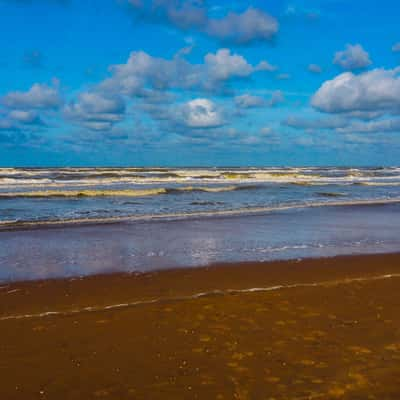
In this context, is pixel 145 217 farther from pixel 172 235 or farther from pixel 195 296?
pixel 195 296

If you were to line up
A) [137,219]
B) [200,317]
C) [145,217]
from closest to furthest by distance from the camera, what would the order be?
[200,317]
[137,219]
[145,217]

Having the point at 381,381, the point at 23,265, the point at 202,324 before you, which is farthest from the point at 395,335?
the point at 23,265

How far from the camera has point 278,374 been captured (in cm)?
498

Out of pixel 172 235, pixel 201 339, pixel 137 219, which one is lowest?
pixel 201 339

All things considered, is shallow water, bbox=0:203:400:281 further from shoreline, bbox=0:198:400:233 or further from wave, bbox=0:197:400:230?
wave, bbox=0:197:400:230

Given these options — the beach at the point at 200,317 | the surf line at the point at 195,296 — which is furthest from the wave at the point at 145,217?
the surf line at the point at 195,296

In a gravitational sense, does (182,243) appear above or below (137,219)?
below

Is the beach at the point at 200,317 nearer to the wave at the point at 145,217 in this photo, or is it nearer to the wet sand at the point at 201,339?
the wet sand at the point at 201,339

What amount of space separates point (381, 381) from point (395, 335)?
137 cm

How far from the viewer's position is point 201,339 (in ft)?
19.5

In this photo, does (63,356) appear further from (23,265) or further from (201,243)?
(201,243)

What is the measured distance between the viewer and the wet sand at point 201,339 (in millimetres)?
4746

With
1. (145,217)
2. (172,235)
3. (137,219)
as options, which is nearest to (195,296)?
(172,235)

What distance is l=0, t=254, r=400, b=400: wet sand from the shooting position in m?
4.75
